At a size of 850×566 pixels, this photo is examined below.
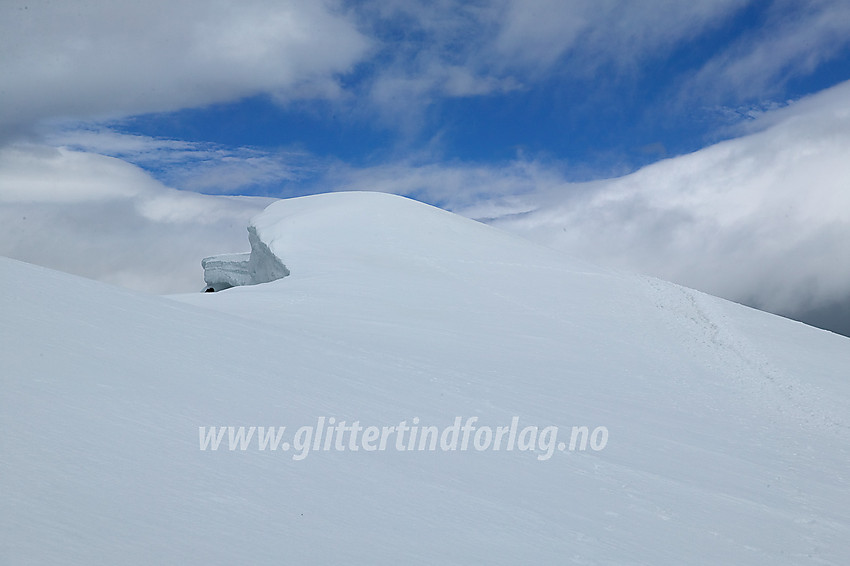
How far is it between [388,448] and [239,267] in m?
A: 17.1

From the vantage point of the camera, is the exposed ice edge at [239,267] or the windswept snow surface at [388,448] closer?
the windswept snow surface at [388,448]

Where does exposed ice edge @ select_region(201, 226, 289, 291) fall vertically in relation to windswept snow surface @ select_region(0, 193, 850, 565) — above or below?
above

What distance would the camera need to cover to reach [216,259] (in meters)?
21.0

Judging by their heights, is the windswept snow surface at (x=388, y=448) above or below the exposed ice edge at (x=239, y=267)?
below

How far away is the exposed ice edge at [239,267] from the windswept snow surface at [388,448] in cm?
596

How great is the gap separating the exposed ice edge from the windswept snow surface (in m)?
5.96

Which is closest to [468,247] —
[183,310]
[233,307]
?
[233,307]

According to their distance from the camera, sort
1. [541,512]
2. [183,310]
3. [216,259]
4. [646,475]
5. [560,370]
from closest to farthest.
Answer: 1. [541,512]
2. [646,475]
3. [183,310]
4. [560,370]
5. [216,259]

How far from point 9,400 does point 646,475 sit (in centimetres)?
403

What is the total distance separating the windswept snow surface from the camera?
2.77 meters

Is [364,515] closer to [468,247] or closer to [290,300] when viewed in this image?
[290,300]

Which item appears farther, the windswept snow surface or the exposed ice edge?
the exposed ice edge

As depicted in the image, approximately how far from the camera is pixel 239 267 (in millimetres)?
20156

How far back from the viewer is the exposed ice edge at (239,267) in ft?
50.1
